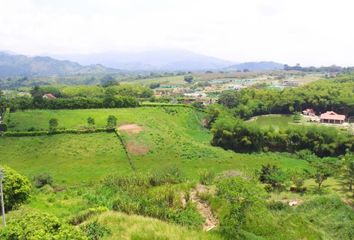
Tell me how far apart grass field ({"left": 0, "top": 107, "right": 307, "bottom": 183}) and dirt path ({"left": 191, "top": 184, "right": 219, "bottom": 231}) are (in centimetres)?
1039

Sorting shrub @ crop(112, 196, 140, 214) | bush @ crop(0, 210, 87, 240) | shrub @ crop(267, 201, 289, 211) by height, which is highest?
bush @ crop(0, 210, 87, 240)

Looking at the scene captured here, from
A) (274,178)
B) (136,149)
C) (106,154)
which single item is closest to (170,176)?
(274,178)

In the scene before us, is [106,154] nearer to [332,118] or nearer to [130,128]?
[130,128]

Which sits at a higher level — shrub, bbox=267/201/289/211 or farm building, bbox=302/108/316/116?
shrub, bbox=267/201/289/211

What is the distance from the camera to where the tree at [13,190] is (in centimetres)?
1936

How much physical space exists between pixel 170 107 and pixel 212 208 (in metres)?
41.2

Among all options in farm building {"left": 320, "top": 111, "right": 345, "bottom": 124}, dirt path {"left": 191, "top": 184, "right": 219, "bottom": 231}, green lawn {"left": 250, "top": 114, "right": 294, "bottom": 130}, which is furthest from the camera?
green lawn {"left": 250, "top": 114, "right": 294, "bottom": 130}

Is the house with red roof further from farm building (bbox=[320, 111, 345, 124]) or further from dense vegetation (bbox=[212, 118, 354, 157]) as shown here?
dense vegetation (bbox=[212, 118, 354, 157])

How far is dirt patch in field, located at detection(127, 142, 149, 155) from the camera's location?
41584 mm

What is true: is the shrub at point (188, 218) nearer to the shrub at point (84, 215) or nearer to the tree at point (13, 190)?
the shrub at point (84, 215)

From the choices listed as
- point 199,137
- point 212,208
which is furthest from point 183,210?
point 199,137

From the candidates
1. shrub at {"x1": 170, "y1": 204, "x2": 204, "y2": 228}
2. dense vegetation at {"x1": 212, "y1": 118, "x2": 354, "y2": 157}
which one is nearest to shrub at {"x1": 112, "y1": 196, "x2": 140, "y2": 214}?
shrub at {"x1": 170, "y1": 204, "x2": 204, "y2": 228}

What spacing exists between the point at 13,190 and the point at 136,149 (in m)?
22.7

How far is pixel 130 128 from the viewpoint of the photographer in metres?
47.5
